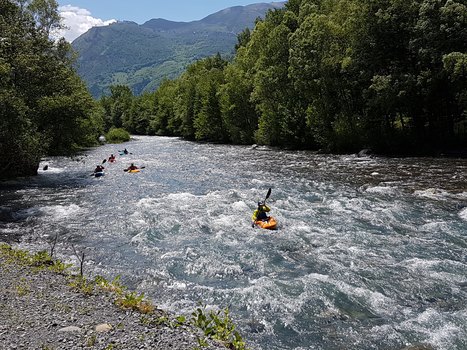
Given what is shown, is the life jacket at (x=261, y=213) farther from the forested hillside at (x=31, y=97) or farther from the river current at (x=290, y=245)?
the forested hillside at (x=31, y=97)

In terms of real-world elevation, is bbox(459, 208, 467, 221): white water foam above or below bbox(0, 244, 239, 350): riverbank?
below

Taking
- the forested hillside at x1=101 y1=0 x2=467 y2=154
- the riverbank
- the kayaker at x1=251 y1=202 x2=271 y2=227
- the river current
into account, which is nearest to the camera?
the riverbank

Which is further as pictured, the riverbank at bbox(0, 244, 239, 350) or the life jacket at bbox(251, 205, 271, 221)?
the life jacket at bbox(251, 205, 271, 221)

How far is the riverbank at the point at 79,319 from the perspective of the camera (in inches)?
292

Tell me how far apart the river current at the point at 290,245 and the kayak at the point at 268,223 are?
34 cm

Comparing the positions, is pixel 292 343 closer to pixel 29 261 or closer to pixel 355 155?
pixel 29 261

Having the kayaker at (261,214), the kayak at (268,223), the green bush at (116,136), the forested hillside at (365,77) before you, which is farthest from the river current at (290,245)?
the green bush at (116,136)

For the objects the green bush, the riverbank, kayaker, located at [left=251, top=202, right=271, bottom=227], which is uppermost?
the riverbank

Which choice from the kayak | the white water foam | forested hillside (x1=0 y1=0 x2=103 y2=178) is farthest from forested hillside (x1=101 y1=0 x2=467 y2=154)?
forested hillside (x1=0 y1=0 x2=103 y2=178)

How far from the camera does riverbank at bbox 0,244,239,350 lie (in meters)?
7.41

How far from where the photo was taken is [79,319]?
331 inches

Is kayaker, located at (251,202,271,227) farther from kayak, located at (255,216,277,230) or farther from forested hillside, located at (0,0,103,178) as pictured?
forested hillside, located at (0,0,103,178)

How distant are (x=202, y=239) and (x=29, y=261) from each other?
655cm

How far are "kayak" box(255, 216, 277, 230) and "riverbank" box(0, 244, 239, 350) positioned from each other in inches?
307
